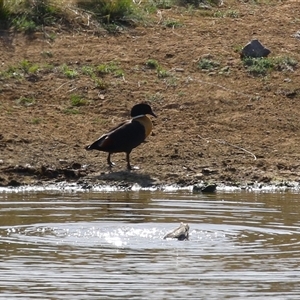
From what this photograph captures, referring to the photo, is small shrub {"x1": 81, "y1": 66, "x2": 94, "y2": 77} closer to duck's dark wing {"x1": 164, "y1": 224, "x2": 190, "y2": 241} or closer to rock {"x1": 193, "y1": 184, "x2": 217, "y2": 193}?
rock {"x1": 193, "y1": 184, "x2": 217, "y2": 193}

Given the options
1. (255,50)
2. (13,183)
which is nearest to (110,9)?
(255,50)

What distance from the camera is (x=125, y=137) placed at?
13.8 metres

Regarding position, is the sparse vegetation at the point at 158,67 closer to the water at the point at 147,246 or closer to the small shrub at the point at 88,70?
the small shrub at the point at 88,70

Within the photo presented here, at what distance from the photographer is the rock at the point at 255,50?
17016 mm

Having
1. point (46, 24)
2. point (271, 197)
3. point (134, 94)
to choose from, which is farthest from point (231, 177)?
point (46, 24)

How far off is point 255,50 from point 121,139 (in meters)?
4.03

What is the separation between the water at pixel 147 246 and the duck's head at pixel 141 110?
1.66m

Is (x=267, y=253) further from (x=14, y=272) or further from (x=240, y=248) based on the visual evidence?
(x=14, y=272)

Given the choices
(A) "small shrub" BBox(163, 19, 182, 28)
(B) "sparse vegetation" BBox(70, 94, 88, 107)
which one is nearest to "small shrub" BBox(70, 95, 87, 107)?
(B) "sparse vegetation" BBox(70, 94, 88, 107)

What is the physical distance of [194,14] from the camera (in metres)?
18.8

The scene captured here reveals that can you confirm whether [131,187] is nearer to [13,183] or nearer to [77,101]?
[13,183]

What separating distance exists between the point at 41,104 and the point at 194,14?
4.41 meters

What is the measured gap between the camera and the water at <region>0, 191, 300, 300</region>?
8.18m

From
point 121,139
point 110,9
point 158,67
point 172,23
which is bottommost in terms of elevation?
point 121,139
